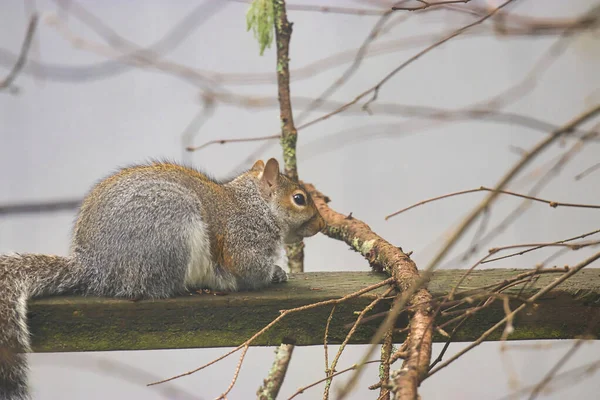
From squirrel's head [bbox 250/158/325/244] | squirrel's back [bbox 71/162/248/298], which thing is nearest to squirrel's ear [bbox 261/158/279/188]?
squirrel's head [bbox 250/158/325/244]

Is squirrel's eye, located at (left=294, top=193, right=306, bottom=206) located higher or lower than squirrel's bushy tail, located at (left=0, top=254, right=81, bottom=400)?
higher

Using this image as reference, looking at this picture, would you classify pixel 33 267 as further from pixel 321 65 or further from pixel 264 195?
pixel 321 65

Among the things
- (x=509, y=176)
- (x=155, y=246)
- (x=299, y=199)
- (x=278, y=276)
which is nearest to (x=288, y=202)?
(x=299, y=199)

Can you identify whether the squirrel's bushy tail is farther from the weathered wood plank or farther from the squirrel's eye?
the squirrel's eye

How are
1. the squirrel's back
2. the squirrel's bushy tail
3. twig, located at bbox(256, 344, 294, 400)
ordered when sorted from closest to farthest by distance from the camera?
the squirrel's bushy tail, the squirrel's back, twig, located at bbox(256, 344, 294, 400)

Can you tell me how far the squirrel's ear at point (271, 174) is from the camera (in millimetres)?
1814

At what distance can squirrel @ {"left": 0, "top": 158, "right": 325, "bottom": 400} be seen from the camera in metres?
1.47

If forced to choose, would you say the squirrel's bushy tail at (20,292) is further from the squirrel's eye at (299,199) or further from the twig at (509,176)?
the twig at (509,176)

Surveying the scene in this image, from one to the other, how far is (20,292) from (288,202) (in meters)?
0.73

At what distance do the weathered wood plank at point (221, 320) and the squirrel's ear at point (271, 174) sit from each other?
0.42 meters

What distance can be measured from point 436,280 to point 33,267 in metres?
0.95

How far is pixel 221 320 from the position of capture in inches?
58.7

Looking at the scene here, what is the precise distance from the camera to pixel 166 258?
158cm

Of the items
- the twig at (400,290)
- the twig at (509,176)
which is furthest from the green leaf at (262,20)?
the twig at (509,176)
